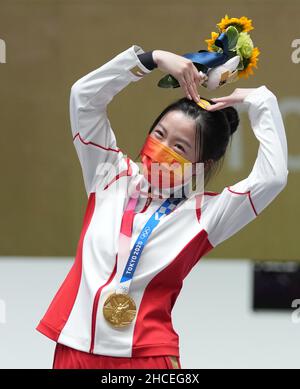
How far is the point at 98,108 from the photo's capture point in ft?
7.27

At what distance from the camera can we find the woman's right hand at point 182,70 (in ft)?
6.87

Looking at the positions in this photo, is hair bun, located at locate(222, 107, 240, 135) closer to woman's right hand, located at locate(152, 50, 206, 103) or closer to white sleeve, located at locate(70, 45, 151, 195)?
woman's right hand, located at locate(152, 50, 206, 103)

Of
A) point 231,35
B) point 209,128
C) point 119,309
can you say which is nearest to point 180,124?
point 209,128

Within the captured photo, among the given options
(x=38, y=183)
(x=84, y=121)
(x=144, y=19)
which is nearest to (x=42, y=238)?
(x=38, y=183)

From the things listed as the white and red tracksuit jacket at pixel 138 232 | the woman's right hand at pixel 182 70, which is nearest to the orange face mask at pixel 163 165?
the white and red tracksuit jacket at pixel 138 232

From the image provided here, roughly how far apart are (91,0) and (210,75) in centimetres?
451

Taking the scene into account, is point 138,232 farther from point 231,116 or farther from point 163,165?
point 231,116

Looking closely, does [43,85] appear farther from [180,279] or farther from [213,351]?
[180,279]

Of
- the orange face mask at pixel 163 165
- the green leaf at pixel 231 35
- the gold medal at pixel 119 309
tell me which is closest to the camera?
the gold medal at pixel 119 309

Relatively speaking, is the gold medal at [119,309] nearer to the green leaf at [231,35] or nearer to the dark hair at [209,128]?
the dark hair at [209,128]

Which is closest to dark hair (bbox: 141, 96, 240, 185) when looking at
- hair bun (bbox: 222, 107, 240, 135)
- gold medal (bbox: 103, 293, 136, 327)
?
hair bun (bbox: 222, 107, 240, 135)

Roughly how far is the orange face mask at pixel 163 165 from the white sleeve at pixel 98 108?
0.41ft

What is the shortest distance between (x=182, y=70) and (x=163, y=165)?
258 mm

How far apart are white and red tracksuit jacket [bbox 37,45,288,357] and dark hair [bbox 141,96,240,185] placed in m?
0.11
